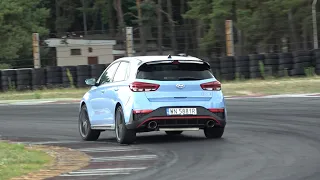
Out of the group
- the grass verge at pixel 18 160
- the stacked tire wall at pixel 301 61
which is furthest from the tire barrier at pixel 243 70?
the grass verge at pixel 18 160

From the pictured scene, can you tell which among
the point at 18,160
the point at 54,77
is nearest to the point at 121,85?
the point at 18,160

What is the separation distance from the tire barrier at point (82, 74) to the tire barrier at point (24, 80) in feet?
6.77

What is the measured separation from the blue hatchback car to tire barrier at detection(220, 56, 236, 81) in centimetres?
1599

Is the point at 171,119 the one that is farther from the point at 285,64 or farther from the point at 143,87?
the point at 285,64

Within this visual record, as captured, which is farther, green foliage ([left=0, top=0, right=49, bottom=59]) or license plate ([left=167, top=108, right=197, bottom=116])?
green foliage ([left=0, top=0, right=49, bottom=59])

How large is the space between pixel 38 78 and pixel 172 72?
1909 centimetres

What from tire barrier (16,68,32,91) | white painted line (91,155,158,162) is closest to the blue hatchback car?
white painted line (91,155,158,162)

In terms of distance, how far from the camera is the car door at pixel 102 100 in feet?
47.3

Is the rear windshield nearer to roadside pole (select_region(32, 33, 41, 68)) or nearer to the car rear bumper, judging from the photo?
the car rear bumper

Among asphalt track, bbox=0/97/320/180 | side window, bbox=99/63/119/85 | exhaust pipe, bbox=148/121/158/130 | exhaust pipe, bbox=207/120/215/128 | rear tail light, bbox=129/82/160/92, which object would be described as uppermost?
side window, bbox=99/63/119/85

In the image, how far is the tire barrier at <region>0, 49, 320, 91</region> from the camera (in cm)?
2948

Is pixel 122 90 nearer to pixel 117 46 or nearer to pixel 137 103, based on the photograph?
pixel 137 103

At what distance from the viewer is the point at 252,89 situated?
2766cm

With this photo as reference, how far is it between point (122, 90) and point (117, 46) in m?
22.6
